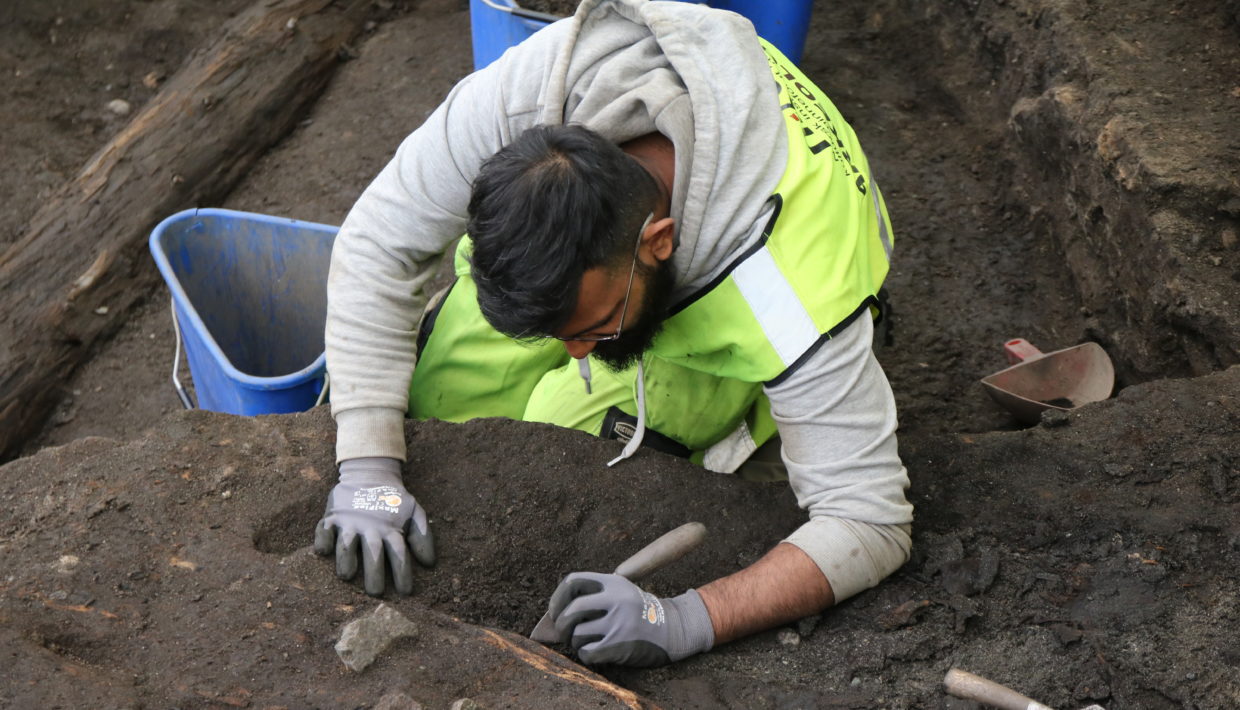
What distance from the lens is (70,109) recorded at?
4688mm

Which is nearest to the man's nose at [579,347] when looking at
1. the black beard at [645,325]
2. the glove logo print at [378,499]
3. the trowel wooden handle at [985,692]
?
the black beard at [645,325]

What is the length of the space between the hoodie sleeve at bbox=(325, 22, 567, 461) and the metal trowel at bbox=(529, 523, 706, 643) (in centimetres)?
48

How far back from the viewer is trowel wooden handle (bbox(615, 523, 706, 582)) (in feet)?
6.08

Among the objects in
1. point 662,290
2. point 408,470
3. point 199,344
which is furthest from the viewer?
point 199,344

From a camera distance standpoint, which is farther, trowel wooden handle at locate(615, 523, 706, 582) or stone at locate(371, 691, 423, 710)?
trowel wooden handle at locate(615, 523, 706, 582)

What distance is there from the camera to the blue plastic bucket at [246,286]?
284cm

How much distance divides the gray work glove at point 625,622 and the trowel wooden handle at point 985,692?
15.8 inches

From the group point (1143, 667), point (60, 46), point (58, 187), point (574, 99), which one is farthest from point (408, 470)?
point (60, 46)

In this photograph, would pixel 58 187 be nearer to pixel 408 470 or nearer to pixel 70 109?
pixel 70 109

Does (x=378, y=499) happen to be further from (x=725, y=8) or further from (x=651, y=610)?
(x=725, y=8)

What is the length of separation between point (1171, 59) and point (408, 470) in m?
2.61

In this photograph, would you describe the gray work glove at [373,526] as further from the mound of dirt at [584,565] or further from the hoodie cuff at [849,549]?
the hoodie cuff at [849,549]

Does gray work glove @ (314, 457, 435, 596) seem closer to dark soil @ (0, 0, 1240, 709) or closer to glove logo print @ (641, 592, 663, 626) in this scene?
dark soil @ (0, 0, 1240, 709)

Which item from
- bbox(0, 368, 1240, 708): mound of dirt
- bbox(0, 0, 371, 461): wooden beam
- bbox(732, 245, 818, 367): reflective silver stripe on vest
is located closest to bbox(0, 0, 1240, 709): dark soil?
bbox(0, 368, 1240, 708): mound of dirt
